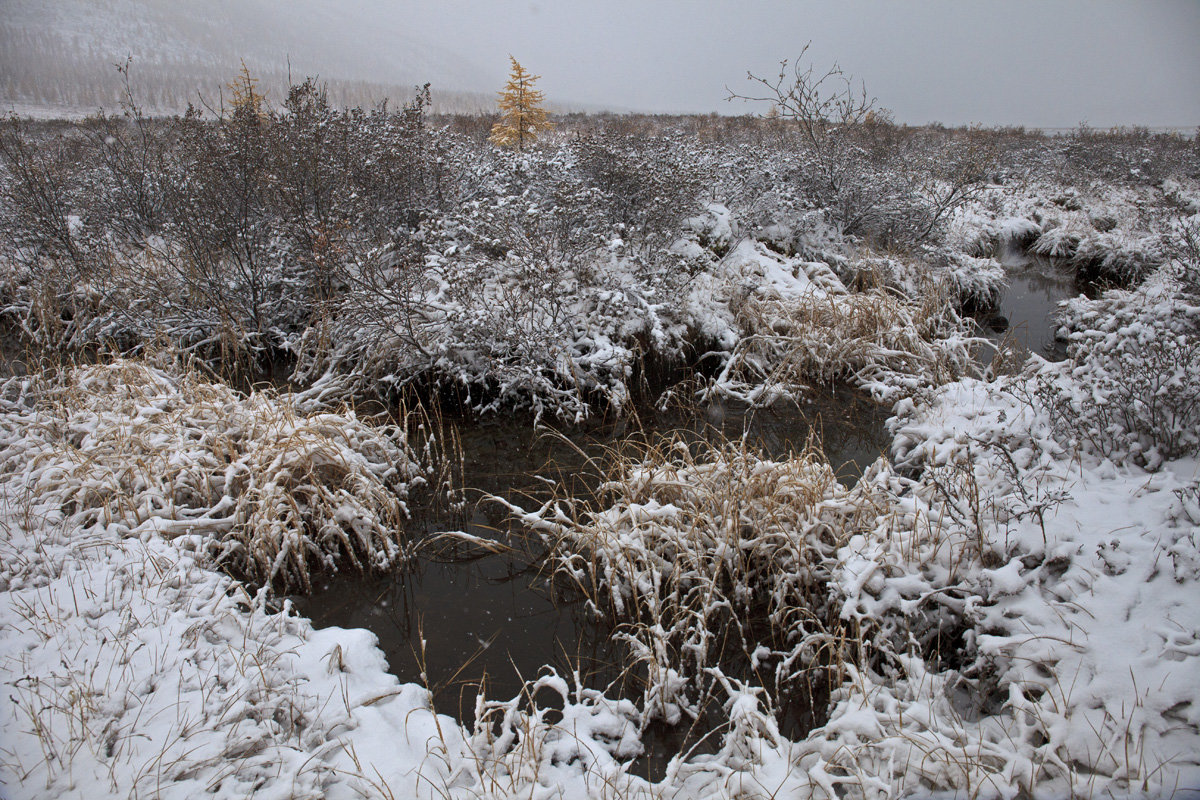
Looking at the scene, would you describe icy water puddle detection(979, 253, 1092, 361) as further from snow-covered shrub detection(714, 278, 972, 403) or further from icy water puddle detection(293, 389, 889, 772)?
icy water puddle detection(293, 389, 889, 772)

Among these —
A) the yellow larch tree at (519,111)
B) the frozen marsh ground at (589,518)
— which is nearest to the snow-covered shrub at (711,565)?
the frozen marsh ground at (589,518)

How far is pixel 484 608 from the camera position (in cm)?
373

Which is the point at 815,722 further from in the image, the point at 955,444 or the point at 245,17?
the point at 245,17

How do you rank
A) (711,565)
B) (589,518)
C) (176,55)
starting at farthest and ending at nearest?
(176,55), (589,518), (711,565)

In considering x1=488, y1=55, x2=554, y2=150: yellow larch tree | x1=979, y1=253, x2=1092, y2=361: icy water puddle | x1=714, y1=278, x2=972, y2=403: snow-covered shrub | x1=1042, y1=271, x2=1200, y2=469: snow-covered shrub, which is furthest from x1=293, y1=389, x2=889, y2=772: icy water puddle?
x1=488, y1=55, x2=554, y2=150: yellow larch tree

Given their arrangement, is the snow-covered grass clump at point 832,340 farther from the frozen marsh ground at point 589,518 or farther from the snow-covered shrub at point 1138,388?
the snow-covered shrub at point 1138,388

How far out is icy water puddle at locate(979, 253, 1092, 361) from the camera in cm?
821

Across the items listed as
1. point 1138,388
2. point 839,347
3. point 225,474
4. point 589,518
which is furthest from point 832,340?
point 225,474

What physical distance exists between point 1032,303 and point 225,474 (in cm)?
1235

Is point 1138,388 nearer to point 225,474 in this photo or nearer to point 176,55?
point 225,474

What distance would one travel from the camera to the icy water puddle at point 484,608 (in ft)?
10.6

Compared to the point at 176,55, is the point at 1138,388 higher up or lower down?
lower down

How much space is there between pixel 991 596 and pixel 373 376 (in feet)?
19.1

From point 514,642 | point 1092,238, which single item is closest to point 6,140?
point 514,642
